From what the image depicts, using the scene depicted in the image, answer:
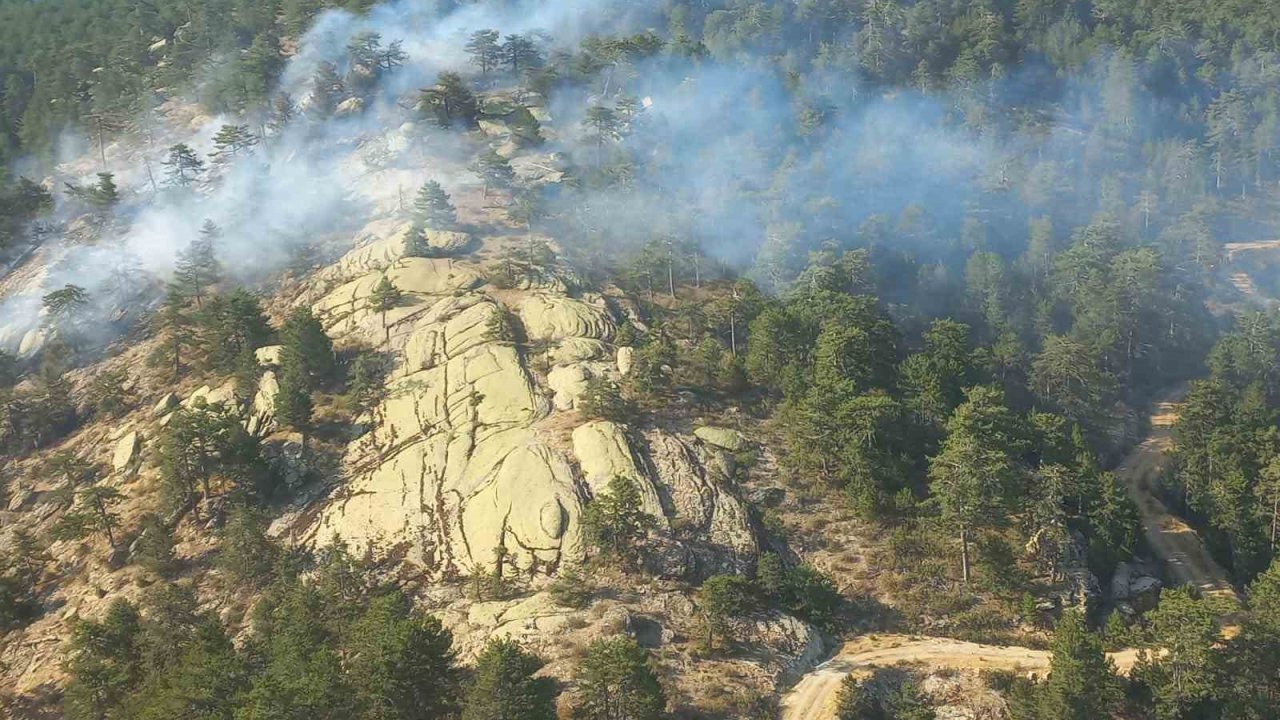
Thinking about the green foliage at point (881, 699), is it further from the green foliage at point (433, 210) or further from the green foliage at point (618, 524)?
the green foliage at point (433, 210)

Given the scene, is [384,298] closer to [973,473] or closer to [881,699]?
[973,473]

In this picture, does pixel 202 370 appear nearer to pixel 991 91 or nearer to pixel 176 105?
pixel 176 105

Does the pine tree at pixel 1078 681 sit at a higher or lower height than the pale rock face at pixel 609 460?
higher

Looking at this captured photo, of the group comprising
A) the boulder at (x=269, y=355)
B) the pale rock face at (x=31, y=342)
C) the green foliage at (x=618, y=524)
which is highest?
the green foliage at (x=618, y=524)

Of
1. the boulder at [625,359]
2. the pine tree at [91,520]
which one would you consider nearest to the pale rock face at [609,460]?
the boulder at [625,359]

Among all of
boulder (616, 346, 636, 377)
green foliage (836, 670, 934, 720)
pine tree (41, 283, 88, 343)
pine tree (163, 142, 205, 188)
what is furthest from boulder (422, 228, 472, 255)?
green foliage (836, 670, 934, 720)

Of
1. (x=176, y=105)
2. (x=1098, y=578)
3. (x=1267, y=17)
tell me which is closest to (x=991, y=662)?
(x=1098, y=578)

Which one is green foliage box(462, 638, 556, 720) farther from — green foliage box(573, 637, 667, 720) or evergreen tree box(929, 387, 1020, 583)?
evergreen tree box(929, 387, 1020, 583)
